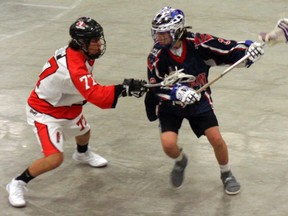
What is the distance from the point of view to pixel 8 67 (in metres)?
7.46

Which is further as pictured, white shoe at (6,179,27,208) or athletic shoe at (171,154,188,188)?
athletic shoe at (171,154,188,188)

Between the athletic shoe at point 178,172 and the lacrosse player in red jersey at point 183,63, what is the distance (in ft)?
0.28

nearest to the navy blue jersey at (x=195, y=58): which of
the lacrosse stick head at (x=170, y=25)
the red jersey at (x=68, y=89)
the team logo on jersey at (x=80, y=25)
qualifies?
the lacrosse stick head at (x=170, y=25)

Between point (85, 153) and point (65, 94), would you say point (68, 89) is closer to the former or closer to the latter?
point (65, 94)

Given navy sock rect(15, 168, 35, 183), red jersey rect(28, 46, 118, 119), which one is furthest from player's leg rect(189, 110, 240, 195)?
navy sock rect(15, 168, 35, 183)

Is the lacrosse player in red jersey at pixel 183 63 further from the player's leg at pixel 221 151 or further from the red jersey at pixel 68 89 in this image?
the red jersey at pixel 68 89

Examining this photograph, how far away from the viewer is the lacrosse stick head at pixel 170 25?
14.3ft

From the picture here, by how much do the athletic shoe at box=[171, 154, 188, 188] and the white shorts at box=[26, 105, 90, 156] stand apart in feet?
2.76

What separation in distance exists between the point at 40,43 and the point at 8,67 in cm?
92

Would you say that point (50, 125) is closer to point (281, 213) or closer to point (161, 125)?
point (161, 125)

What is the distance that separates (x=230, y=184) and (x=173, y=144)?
59 centimetres

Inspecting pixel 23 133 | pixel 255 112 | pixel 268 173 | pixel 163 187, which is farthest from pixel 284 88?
pixel 23 133

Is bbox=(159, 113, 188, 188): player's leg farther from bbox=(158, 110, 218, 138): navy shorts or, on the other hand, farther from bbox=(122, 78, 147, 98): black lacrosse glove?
bbox=(122, 78, 147, 98): black lacrosse glove

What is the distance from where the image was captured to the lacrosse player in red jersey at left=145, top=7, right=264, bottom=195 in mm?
4398
